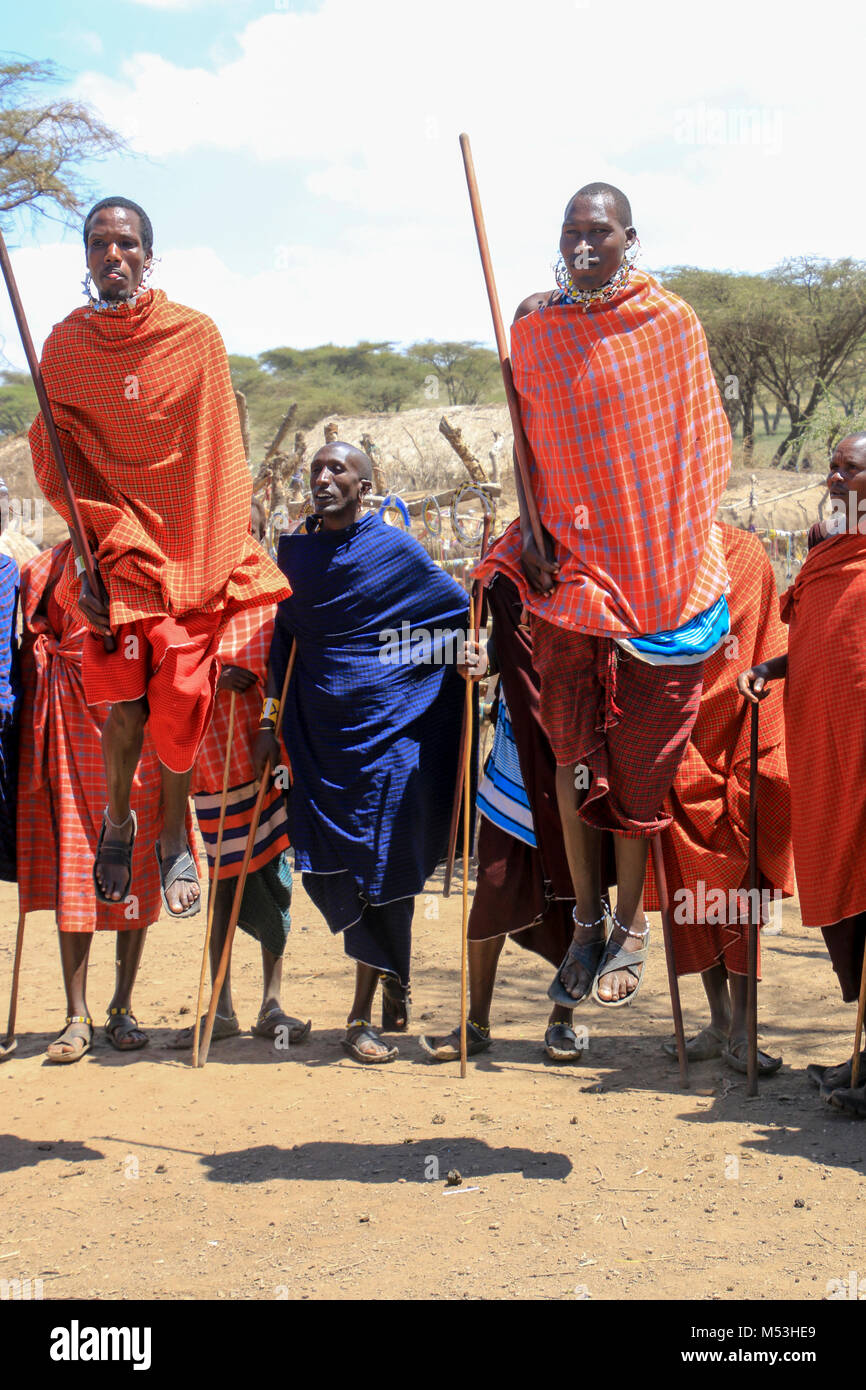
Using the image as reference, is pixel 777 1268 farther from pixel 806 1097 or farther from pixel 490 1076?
pixel 490 1076

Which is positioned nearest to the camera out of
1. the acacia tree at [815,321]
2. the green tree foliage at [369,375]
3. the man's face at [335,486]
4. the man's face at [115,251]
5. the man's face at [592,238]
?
the man's face at [592,238]

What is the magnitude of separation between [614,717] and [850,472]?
1.59 metres

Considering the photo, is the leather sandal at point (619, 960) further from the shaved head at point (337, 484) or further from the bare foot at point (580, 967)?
the shaved head at point (337, 484)

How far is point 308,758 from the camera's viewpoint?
6148 millimetres

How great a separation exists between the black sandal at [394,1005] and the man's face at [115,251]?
10.9 ft

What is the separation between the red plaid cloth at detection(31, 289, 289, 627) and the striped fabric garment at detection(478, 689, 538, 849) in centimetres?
139

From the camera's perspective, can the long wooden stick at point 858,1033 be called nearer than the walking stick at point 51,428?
No

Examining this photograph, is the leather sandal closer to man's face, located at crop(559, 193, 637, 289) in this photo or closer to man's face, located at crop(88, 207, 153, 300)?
man's face, located at crop(559, 193, 637, 289)

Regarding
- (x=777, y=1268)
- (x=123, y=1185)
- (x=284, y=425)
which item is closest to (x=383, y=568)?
(x=123, y=1185)

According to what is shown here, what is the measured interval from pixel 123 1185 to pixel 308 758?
2009mm

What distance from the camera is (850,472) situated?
5266 millimetres

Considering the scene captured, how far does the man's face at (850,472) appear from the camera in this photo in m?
5.25

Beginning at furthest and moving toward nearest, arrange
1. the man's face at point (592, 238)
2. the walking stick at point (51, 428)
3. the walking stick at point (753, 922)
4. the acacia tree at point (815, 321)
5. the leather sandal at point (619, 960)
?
the acacia tree at point (815, 321) < the walking stick at point (753, 922) < the walking stick at point (51, 428) < the leather sandal at point (619, 960) < the man's face at point (592, 238)

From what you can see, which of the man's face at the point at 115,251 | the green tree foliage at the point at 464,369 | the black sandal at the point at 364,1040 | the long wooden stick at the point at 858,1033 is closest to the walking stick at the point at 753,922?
the long wooden stick at the point at 858,1033
